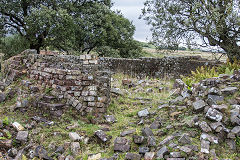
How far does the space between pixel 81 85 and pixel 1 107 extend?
7.40ft

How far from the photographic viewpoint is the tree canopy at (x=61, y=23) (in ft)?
47.9

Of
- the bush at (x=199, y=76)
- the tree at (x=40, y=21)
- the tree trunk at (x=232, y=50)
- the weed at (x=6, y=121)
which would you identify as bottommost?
the weed at (x=6, y=121)

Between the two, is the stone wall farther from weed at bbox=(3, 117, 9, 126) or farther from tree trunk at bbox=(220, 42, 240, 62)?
tree trunk at bbox=(220, 42, 240, 62)

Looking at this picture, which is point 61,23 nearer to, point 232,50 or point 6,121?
point 232,50

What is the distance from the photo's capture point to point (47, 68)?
6.37 metres

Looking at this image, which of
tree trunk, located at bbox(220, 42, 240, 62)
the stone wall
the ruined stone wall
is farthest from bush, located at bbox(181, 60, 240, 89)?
the stone wall

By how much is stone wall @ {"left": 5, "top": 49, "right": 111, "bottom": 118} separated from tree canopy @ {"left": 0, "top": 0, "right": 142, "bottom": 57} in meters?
8.72

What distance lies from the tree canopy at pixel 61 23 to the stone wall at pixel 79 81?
28.6 feet

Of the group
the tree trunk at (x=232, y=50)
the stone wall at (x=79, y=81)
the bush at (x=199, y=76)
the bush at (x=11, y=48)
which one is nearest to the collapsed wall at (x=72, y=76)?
the stone wall at (x=79, y=81)

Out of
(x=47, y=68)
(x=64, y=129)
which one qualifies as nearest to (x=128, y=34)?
(x=47, y=68)

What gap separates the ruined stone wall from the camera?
39.8ft

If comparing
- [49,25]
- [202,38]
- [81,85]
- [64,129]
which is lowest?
[64,129]

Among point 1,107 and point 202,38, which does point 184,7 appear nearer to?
point 202,38

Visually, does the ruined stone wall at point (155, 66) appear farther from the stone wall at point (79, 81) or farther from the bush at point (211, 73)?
the stone wall at point (79, 81)
